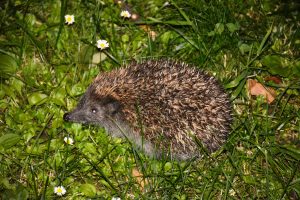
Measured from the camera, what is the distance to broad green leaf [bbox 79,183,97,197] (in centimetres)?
555

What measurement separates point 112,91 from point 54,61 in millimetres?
1284

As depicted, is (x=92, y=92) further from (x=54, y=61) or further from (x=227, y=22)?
(x=227, y=22)

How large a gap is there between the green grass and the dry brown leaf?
79 mm

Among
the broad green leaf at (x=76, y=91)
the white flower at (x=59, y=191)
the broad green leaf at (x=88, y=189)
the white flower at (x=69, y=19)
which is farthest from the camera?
the white flower at (x=69, y=19)

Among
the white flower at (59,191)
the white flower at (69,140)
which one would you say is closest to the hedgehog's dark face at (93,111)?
the white flower at (69,140)

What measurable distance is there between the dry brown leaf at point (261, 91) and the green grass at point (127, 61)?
3.1 inches

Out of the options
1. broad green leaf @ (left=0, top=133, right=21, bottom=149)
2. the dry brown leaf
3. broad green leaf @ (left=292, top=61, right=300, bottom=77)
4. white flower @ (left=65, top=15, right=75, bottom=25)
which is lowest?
broad green leaf @ (left=0, top=133, right=21, bottom=149)

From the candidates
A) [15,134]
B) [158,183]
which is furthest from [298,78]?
[15,134]

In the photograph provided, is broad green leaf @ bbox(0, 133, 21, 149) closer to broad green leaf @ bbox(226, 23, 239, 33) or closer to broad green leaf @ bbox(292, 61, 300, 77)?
broad green leaf @ bbox(226, 23, 239, 33)

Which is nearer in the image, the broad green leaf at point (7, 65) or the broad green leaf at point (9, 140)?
the broad green leaf at point (9, 140)

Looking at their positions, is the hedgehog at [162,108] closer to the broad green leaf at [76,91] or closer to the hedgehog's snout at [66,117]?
the hedgehog's snout at [66,117]

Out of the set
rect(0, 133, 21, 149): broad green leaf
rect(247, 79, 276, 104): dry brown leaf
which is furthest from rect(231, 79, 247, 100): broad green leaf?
rect(0, 133, 21, 149): broad green leaf

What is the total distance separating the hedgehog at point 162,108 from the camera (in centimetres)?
565

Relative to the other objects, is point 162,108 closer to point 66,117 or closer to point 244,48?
point 66,117
